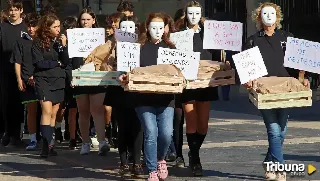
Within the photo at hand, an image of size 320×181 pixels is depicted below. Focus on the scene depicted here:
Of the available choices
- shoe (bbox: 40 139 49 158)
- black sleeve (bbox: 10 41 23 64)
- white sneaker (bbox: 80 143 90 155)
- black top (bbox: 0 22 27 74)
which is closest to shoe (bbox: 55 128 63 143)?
black top (bbox: 0 22 27 74)

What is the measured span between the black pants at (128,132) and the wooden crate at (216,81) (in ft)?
2.84

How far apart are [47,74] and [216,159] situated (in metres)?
2.33

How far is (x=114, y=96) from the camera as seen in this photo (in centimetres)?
980

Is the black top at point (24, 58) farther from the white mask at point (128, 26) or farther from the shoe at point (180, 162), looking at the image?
the shoe at point (180, 162)

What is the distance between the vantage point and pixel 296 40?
29.1ft

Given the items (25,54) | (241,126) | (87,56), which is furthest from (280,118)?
(241,126)

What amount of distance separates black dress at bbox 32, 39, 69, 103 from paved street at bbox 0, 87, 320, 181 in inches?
30.3

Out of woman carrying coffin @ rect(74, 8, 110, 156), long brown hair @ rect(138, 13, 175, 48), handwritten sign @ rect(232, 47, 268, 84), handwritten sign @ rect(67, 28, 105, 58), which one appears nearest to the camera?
handwritten sign @ rect(232, 47, 268, 84)

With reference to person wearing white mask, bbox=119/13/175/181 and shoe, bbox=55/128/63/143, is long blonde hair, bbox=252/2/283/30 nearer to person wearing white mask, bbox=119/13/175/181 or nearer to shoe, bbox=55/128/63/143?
person wearing white mask, bbox=119/13/175/181

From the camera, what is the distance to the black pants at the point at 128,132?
9.67 meters

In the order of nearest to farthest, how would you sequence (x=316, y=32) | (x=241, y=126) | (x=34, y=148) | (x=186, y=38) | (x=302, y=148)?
(x=186, y=38), (x=302, y=148), (x=34, y=148), (x=241, y=126), (x=316, y=32)

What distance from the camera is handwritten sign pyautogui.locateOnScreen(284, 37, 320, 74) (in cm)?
886

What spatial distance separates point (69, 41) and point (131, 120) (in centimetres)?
142

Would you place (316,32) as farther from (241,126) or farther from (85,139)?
(85,139)
